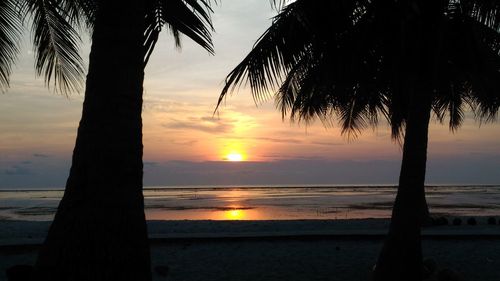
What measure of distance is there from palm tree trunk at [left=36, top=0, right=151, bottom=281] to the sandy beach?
3.14m

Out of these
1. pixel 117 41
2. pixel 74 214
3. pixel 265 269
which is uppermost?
pixel 117 41

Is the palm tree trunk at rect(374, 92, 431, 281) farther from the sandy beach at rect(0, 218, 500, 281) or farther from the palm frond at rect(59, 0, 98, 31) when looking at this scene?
the palm frond at rect(59, 0, 98, 31)

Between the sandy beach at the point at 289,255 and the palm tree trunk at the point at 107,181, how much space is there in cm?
314

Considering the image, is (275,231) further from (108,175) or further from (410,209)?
(108,175)

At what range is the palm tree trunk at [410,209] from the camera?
20.9 feet

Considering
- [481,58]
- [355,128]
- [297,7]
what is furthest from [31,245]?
[355,128]

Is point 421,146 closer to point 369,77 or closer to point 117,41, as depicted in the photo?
point 369,77

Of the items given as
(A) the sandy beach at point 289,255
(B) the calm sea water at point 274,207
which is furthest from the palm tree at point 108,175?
(B) the calm sea water at point 274,207

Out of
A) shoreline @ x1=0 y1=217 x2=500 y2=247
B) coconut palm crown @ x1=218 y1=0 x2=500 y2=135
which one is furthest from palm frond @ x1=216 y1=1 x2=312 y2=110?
shoreline @ x1=0 y1=217 x2=500 y2=247

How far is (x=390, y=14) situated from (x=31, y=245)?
7384 mm

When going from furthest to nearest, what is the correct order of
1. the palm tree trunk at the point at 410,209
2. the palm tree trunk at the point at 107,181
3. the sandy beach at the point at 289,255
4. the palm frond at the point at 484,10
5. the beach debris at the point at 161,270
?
the sandy beach at the point at 289,255
the beach debris at the point at 161,270
the palm tree trunk at the point at 410,209
the palm frond at the point at 484,10
the palm tree trunk at the point at 107,181

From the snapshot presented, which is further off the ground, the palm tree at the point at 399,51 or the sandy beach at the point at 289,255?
the palm tree at the point at 399,51

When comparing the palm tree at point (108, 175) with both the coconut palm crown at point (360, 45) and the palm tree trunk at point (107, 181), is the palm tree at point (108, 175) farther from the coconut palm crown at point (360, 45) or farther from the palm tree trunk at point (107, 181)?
the coconut palm crown at point (360, 45)

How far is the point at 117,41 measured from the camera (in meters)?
4.58
